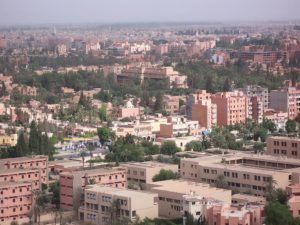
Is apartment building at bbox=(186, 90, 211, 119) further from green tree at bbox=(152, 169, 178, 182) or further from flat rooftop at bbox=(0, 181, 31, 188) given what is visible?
flat rooftop at bbox=(0, 181, 31, 188)

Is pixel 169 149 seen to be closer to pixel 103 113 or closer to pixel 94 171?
pixel 94 171

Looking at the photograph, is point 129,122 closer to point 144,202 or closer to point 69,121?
→ point 69,121

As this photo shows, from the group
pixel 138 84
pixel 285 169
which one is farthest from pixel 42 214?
pixel 138 84

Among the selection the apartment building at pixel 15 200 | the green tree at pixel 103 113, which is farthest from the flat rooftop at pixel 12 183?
the green tree at pixel 103 113

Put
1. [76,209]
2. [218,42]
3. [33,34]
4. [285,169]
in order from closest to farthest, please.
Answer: [76,209], [285,169], [218,42], [33,34]

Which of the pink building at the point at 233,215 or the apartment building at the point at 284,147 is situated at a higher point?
the pink building at the point at 233,215

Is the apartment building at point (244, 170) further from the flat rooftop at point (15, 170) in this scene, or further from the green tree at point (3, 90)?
the green tree at point (3, 90)
